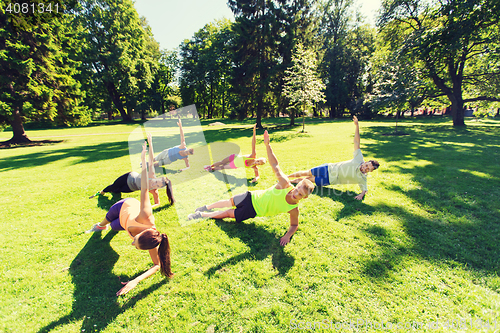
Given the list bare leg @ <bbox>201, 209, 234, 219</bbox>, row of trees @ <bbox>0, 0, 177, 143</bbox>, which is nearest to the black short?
bare leg @ <bbox>201, 209, 234, 219</bbox>

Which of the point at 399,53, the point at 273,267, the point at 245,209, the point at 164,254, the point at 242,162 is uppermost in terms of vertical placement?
the point at 399,53

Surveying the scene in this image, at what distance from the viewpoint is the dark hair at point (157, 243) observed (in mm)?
2779

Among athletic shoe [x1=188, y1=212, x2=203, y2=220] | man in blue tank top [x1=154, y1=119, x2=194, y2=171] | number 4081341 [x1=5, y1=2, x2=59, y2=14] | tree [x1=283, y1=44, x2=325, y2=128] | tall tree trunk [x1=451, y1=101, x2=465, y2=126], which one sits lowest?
athletic shoe [x1=188, y1=212, x2=203, y2=220]

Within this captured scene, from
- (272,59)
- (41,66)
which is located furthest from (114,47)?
(272,59)

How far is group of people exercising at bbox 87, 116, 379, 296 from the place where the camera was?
2.99 metres

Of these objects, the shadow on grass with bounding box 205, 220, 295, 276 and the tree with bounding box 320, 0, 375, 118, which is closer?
the shadow on grass with bounding box 205, 220, 295, 276

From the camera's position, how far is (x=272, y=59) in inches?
933

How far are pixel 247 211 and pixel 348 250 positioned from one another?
2166 mm

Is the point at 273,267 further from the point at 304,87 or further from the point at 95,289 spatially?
the point at 304,87

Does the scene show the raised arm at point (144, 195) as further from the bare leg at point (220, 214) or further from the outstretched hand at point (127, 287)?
the bare leg at point (220, 214)

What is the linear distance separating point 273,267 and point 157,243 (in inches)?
79.6

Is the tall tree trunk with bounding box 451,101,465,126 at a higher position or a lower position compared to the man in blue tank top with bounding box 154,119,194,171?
higher

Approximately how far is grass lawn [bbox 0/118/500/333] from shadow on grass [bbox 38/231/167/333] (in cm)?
2

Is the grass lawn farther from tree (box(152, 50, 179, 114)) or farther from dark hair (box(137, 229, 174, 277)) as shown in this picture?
Result: tree (box(152, 50, 179, 114))
